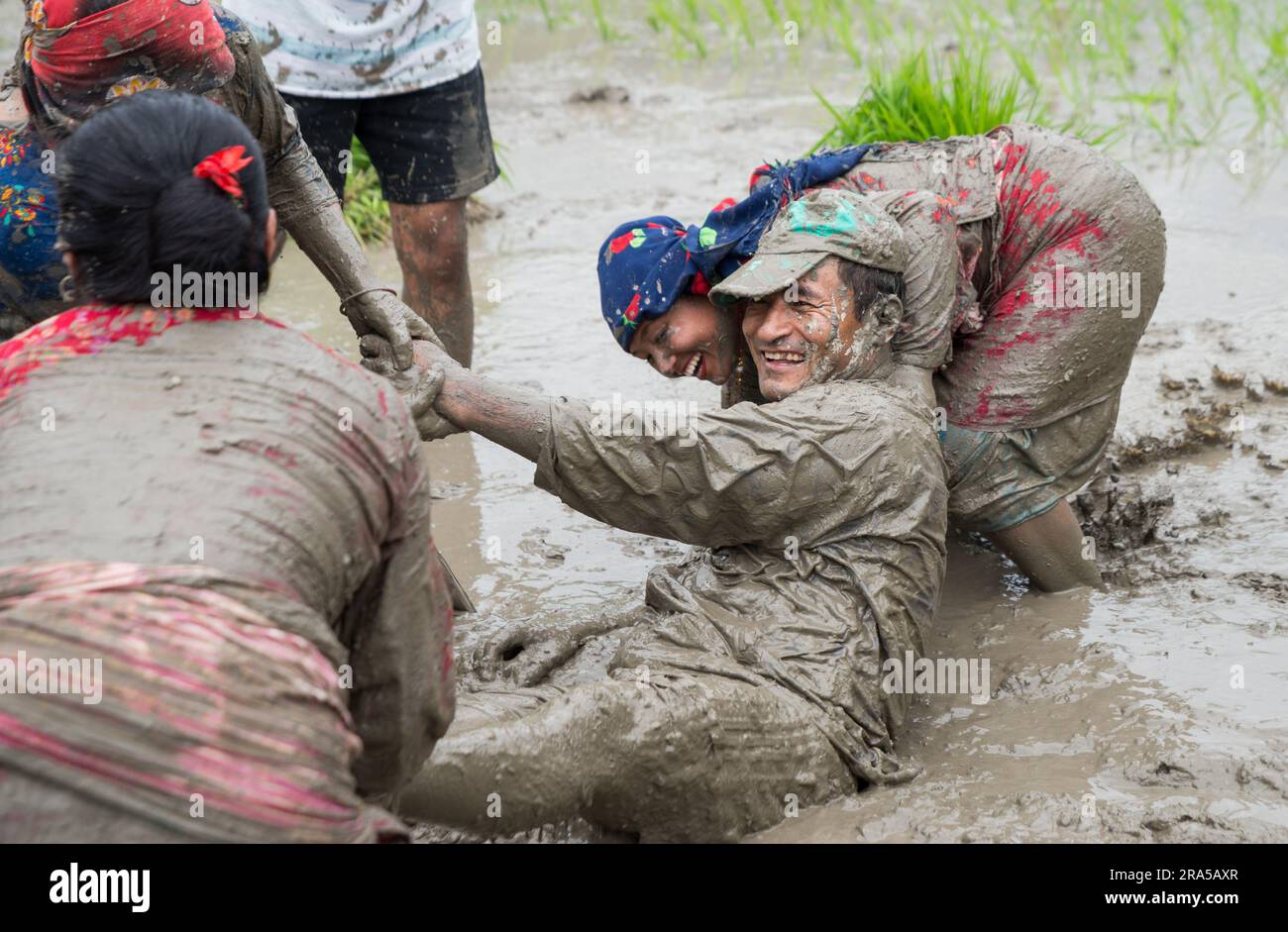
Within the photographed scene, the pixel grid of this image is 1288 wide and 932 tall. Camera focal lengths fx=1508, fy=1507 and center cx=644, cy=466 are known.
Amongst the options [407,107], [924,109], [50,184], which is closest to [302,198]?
[50,184]

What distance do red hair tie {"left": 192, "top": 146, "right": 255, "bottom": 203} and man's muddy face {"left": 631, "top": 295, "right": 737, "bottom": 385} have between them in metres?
1.70

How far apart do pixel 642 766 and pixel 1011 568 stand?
1.74 metres

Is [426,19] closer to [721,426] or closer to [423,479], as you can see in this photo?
[721,426]

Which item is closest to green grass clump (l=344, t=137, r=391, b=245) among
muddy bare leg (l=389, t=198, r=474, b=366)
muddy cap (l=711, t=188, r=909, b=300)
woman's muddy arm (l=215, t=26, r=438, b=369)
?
muddy bare leg (l=389, t=198, r=474, b=366)

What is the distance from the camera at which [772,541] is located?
3.19m

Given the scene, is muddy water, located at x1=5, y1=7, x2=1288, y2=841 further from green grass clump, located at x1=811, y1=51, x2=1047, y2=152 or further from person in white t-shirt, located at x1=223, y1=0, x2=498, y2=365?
green grass clump, located at x1=811, y1=51, x2=1047, y2=152

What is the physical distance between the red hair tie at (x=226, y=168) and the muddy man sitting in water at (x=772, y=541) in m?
1.11

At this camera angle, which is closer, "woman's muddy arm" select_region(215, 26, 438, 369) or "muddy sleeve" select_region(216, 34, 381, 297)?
"woman's muddy arm" select_region(215, 26, 438, 369)

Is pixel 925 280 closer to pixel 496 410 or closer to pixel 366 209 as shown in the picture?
pixel 496 410

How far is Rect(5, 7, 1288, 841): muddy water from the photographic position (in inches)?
118

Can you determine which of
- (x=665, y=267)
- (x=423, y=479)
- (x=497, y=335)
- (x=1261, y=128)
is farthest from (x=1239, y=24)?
(x=423, y=479)

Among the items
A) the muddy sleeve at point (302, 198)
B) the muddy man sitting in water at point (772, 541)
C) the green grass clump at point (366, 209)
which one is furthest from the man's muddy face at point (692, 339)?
the green grass clump at point (366, 209)

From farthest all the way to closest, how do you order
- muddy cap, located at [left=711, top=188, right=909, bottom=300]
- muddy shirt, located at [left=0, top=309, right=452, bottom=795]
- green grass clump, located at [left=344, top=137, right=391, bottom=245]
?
green grass clump, located at [left=344, top=137, right=391, bottom=245] < muddy cap, located at [left=711, top=188, right=909, bottom=300] < muddy shirt, located at [left=0, top=309, right=452, bottom=795]

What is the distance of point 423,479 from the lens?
2193mm
